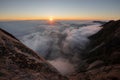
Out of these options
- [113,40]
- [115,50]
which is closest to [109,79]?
[115,50]

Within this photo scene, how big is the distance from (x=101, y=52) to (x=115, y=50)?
18.2 metres

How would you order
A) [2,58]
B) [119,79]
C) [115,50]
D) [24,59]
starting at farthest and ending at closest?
[115,50] → [119,79] → [24,59] → [2,58]

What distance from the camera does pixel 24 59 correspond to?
3.29 metres

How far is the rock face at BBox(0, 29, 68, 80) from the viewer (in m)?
2.74

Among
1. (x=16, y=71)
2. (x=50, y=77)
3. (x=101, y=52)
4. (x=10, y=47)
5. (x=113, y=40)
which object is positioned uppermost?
(x=10, y=47)

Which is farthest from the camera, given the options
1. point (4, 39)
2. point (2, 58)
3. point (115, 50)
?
point (115, 50)

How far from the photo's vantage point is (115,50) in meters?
99.6

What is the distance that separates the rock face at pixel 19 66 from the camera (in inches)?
108

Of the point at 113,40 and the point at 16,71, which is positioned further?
the point at 113,40

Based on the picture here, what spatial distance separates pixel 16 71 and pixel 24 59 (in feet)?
1.59

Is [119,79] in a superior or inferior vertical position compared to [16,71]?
inferior

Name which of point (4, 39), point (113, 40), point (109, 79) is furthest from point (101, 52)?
point (4, 39)

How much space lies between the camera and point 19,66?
3014mm

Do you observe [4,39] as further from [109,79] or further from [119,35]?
[119,35]
